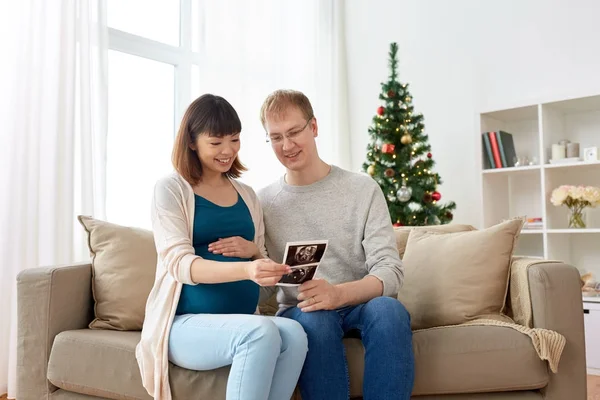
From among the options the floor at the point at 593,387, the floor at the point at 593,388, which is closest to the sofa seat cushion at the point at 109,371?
the floor at the point at 593,388

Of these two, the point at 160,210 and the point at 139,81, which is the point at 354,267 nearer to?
the point at 160,210

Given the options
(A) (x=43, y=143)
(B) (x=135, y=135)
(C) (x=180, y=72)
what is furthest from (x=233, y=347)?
(C) (x=180, y=72)

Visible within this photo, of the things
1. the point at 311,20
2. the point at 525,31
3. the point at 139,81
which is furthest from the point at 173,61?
the point at 525,31

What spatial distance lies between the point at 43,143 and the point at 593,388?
2.86m

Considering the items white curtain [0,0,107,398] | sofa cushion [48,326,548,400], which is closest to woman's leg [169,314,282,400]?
sofa cushion [48,326,548,400]

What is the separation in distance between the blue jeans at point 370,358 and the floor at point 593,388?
1507 millimetres

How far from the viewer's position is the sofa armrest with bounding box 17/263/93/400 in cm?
189

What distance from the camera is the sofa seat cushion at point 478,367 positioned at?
1.67 m

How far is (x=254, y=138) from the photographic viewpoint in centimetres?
406

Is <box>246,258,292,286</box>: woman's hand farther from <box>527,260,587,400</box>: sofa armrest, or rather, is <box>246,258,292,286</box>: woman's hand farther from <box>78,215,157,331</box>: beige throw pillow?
<box>527,260,587,400</box>: sofa armrest

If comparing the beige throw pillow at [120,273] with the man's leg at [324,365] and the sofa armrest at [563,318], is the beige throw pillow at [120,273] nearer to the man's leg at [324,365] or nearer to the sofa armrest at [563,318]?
the man's leg at [324,365]

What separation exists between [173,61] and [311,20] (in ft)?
4.36

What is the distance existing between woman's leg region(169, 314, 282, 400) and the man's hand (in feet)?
0.50

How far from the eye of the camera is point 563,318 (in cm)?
174
